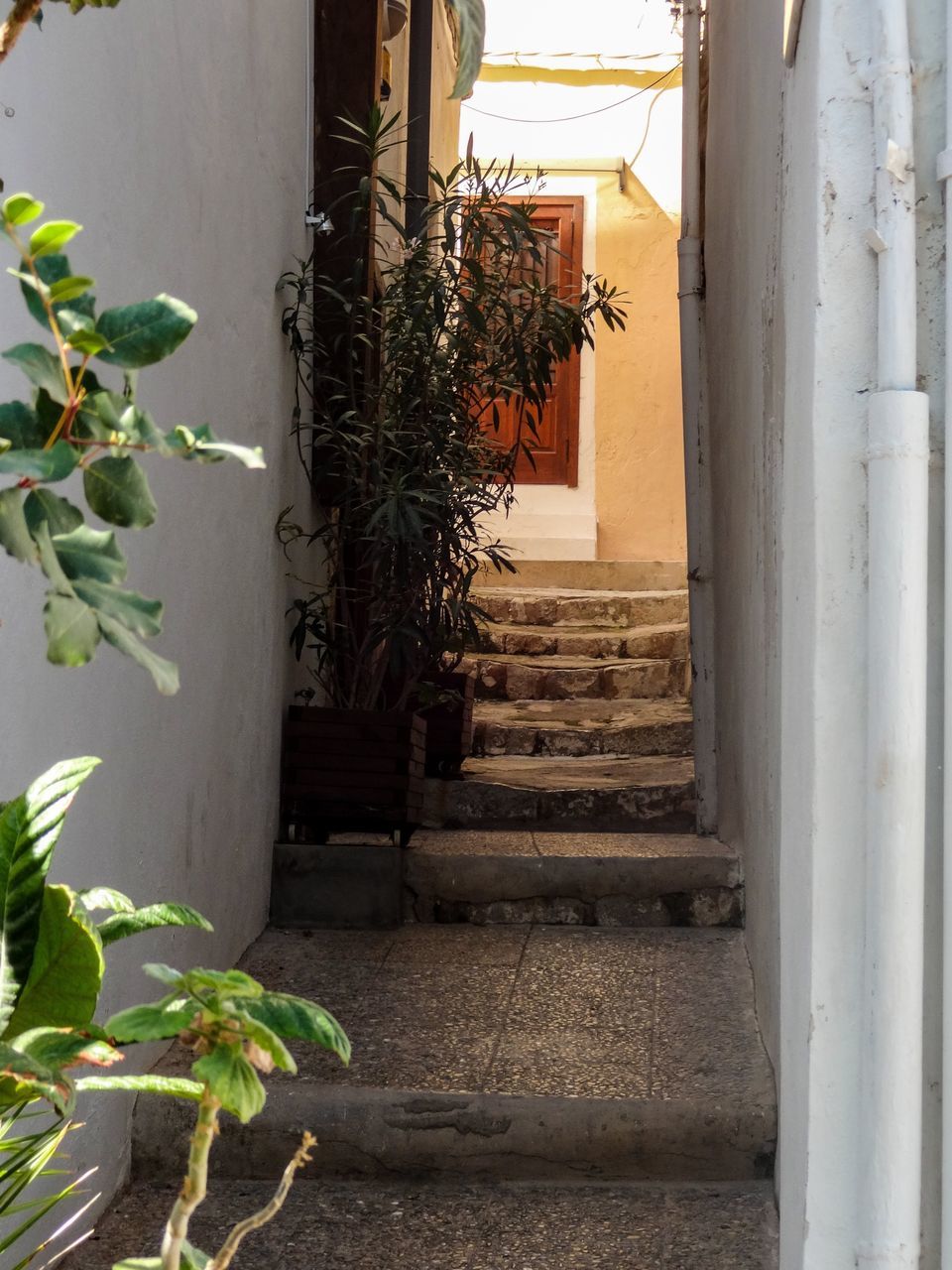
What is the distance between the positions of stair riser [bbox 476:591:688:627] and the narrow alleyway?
1916mm

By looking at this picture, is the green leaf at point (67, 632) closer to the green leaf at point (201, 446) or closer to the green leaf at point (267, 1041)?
the green leaf at point (201, 446)

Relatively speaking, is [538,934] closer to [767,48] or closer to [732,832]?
[732,832]

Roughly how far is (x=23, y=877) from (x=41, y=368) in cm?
57

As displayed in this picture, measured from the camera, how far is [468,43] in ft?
2.95

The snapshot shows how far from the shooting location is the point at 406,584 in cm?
358

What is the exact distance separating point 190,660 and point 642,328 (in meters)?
5.35

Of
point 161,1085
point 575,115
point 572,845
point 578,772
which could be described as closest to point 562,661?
point 578,772

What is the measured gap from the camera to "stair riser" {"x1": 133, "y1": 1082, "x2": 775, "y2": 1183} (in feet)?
7.51

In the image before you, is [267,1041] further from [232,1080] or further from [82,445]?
[82,445]

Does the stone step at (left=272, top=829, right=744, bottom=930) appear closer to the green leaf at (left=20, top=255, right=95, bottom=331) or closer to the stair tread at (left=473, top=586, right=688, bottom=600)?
the stair tread at (left=473, top=586, right=688, bottom=600)

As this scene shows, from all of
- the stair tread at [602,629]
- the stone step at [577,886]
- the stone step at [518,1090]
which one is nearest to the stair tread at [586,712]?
the stair tread at [602,629]

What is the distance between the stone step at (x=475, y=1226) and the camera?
2.01 m

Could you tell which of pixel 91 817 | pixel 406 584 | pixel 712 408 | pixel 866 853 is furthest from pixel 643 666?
pixel 866 853

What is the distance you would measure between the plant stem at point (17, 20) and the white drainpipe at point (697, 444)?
3.26 meters
